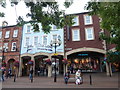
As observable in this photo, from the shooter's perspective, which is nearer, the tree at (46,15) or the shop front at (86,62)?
the tree at (46,15)

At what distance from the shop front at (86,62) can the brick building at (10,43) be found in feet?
33.7

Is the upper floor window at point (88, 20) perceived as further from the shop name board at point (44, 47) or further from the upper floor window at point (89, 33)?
the shop name board at point (44, 47)

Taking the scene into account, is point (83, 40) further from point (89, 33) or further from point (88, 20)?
point (88, 20)

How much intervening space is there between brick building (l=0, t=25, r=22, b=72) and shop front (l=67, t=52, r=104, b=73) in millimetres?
10276

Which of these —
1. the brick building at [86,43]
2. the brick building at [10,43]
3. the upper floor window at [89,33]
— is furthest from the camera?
the brick building at [10,43]

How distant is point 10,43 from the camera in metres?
24.8

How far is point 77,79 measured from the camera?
482 inches

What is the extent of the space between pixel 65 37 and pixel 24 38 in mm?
8264

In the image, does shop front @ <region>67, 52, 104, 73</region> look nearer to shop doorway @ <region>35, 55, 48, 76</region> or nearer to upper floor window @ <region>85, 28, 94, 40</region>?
upper floor window @ <region>85, 28, 94, 40</region>

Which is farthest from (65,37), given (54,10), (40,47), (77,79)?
(54,10)

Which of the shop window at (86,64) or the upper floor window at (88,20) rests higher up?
the upper floor window at (88,20)

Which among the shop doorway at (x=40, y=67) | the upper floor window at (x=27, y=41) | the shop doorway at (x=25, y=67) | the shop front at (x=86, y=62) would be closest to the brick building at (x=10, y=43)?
the upper floor window at (x=27, y=41)

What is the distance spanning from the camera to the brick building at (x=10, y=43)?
23766 millimetres

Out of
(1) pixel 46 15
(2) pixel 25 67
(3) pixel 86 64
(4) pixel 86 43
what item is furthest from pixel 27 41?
(1) pixel 46 15
